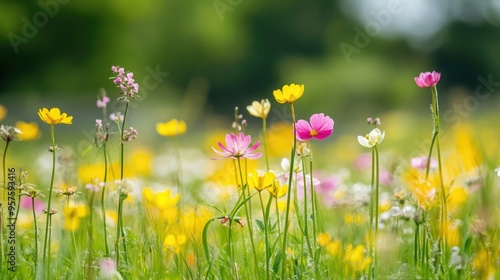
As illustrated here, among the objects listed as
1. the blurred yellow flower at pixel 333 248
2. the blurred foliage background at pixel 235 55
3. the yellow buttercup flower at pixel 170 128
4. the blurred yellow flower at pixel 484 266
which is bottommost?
the blurred yellow flower at pixel 484 266

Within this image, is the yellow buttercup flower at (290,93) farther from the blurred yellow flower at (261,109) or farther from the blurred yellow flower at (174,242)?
the blurred yellow flower at (174,242)

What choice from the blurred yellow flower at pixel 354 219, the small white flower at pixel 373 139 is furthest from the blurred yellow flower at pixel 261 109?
the blurred yellow flower at pixel 354 219

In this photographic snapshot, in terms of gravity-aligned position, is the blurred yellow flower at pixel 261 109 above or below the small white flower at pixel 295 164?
above

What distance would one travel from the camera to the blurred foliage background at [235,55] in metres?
13.3

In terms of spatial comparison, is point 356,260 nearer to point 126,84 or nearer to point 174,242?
point 174,242

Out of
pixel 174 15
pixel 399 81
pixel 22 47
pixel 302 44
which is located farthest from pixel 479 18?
pixel 22 47

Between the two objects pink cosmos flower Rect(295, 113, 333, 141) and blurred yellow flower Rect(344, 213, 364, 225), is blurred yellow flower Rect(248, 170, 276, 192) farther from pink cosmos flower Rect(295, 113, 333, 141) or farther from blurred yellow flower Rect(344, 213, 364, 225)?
blurred yellow flower Rect(344, 213, 364, 225)

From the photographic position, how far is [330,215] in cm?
263

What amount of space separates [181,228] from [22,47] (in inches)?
529

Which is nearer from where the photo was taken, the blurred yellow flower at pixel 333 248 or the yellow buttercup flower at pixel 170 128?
the blurred yellow flower at pixel 333 248

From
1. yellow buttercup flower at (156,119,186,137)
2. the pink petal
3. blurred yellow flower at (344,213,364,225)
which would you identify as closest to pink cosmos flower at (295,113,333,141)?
the pink petal

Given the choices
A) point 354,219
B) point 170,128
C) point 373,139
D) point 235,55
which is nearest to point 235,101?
point 235,55

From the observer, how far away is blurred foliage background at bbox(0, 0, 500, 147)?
13.3 m

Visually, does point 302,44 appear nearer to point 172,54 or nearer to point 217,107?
point 217,107
